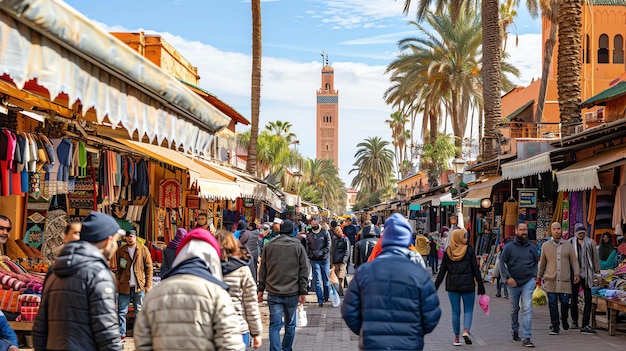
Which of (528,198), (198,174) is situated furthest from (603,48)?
(198,174)

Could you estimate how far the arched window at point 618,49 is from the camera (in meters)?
45.8

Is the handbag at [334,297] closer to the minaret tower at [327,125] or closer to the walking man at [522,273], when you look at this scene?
the walking man at [522,273]

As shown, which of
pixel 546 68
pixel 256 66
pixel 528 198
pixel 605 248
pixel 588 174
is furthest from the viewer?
pixel 546 68

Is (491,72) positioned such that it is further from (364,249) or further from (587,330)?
(587,330)

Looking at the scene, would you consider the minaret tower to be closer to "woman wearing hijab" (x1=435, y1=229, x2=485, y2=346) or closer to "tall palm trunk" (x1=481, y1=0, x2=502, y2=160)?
"tall palm trunk" (x1=481, y1=0, x2=502, y2=160)

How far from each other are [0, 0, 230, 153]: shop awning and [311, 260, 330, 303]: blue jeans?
9707mm

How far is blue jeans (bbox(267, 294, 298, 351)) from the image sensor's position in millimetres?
8930

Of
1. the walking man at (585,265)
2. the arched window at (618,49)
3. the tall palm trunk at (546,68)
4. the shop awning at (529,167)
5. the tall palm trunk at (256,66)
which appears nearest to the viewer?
the walking man at (585,265)

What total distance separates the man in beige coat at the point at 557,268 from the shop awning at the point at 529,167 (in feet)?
13.5

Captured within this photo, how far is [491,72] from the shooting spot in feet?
84.9

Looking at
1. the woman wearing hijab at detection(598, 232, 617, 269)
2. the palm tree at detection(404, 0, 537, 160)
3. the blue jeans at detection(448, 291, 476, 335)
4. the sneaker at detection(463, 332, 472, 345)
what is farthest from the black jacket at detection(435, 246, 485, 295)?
the palm tree at detection(404, 0, 537, 160)

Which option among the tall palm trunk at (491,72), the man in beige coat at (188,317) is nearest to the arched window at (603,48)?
the tall palm trunk at (491,72)

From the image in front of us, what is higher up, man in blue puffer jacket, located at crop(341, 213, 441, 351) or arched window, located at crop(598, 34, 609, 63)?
arched window, located at crop(598, 34, 609, 63)

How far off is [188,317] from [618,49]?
46.4 m
